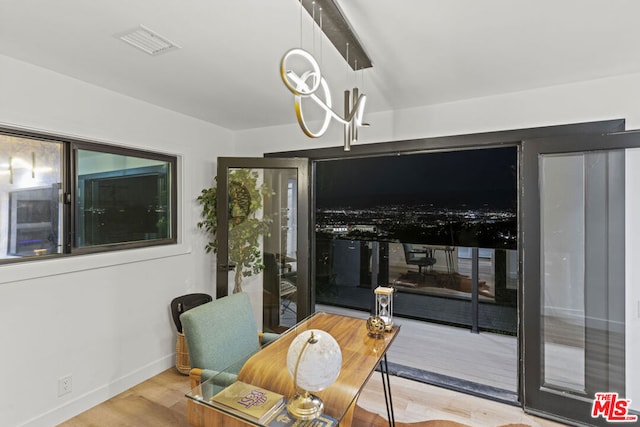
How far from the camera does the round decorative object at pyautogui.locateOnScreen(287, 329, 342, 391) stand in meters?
1.23

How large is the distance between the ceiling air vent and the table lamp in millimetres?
1706

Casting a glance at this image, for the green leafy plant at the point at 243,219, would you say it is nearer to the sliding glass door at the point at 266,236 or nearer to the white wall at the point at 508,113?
the sliding glass door at the point at 266,236

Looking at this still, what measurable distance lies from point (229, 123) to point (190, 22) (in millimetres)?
1858

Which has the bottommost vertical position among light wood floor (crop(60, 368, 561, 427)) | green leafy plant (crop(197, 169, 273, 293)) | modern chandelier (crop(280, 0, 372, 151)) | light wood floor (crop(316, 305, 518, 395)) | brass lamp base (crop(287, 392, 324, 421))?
light wood floor (crop(316, 305, 518, 395))

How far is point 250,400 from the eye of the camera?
1359mm

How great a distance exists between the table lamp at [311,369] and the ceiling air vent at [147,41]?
1706 mm

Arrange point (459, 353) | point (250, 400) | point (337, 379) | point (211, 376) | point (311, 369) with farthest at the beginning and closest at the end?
point (459, 353)
point (211, 376)
point (337, 379)
point (250, 400)
point (311, 369)

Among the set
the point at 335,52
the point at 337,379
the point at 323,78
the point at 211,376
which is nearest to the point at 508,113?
the point at 335,52

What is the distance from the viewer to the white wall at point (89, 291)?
6.65 feet

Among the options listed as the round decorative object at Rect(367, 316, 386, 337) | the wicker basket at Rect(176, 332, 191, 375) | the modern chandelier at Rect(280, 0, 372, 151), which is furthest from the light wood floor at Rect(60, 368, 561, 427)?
the modern chandelier at Rect(280, 0, 372, 151)

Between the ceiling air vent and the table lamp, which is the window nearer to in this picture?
the ceiling air vent

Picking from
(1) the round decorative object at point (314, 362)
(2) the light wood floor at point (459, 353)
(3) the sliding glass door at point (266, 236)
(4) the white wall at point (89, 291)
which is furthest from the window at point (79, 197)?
(2) the light wood floor at point (459, 353)

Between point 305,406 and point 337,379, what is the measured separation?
0.25 metres

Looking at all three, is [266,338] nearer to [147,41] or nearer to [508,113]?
[147,41]
